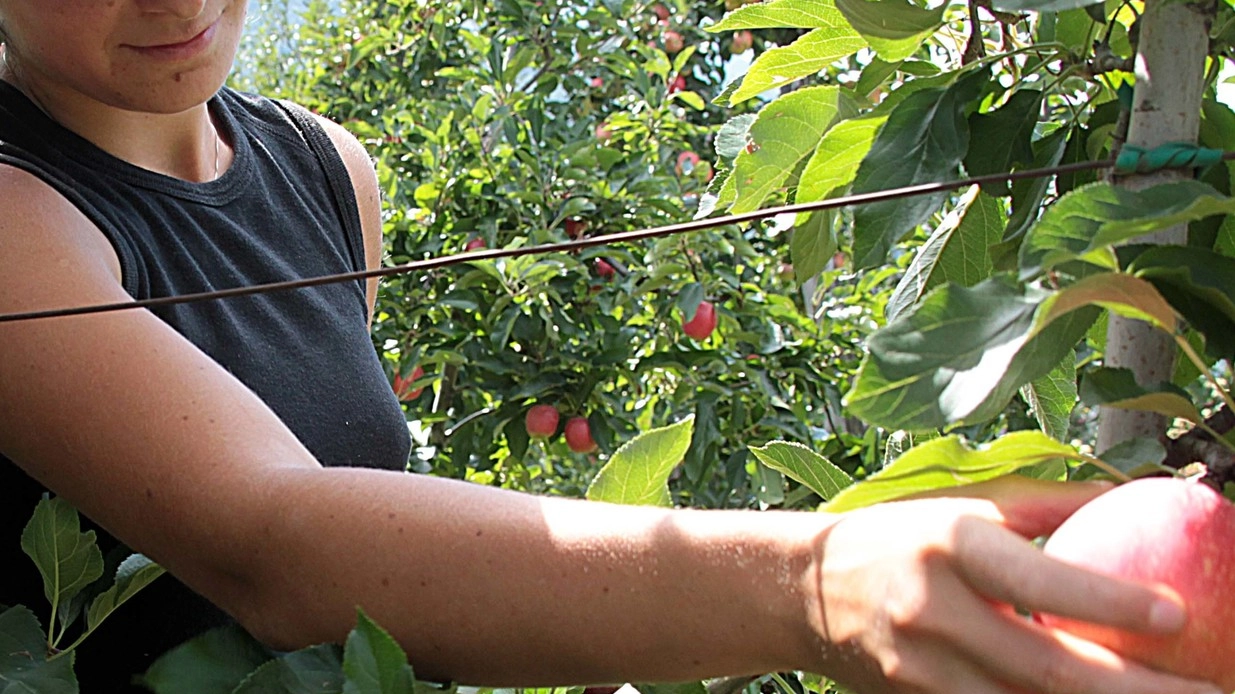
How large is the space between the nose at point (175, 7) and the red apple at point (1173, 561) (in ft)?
2.10

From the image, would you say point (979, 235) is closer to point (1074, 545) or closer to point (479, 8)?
point (1074, 545)

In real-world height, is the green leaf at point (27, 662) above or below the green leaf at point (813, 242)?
below

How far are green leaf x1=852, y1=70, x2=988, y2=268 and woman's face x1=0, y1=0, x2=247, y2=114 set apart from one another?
45 cm

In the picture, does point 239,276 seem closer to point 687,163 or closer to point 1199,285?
point 1199,285

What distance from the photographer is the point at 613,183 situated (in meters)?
2.57

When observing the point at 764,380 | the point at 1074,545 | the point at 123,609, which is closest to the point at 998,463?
the point at 1074,545

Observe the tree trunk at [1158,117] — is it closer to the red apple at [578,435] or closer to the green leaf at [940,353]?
the green leaf at [940,353]

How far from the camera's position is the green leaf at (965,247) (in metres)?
0.86

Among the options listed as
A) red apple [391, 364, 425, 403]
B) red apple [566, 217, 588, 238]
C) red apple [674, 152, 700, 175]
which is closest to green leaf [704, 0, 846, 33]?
red apple [391, 364, 425, 403]

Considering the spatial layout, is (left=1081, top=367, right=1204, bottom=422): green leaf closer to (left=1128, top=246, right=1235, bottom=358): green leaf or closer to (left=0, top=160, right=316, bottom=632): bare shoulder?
(left=1128, top=246, right=1235, bottom=358): green leaf

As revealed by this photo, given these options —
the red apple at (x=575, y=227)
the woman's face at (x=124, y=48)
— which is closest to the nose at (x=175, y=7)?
the woman's face at (x=124, y=48)

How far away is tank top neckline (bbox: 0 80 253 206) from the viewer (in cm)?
92

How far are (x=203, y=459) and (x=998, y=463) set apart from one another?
38cm

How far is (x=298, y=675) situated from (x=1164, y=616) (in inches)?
14.9
